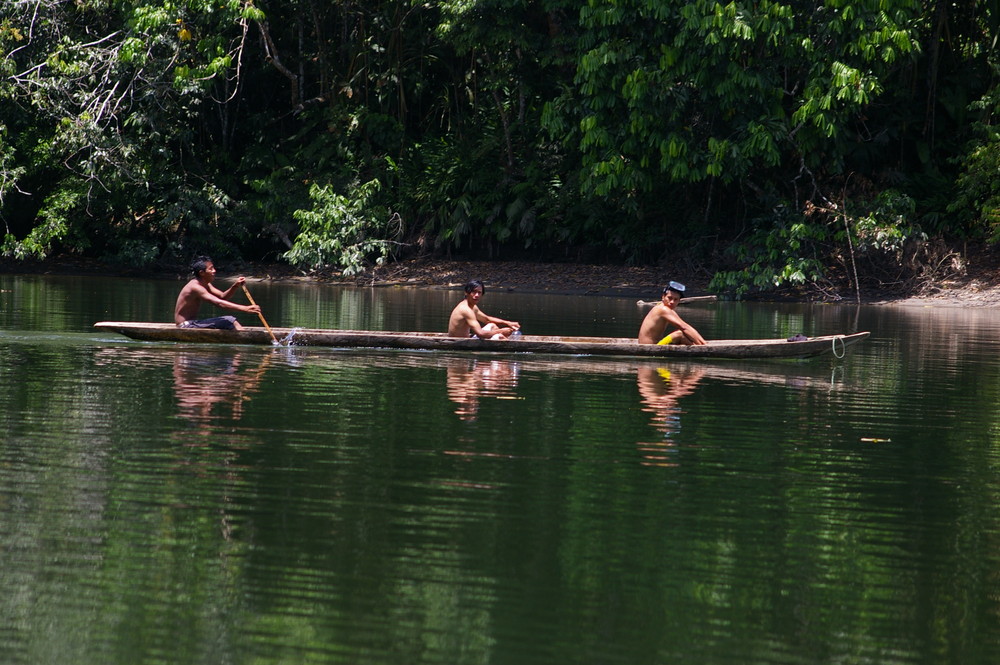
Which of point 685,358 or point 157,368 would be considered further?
point 685,358

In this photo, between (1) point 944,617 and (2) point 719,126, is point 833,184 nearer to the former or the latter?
(2) point 719,126

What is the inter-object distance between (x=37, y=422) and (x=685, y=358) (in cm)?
704

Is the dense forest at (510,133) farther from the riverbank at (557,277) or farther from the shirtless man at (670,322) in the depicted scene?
the shirtless man at (670,322)

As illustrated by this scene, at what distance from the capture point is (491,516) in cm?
660

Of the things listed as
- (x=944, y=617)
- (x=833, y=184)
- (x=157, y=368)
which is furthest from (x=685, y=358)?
(x=833, y=184)

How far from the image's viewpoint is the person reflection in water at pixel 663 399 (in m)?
8.46

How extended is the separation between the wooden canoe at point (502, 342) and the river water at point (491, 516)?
2.75ft

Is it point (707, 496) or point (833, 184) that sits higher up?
point (833, 184)

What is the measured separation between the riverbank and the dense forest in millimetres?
415

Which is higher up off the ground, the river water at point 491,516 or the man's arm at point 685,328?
the man's arm at point 685,328

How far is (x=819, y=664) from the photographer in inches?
187

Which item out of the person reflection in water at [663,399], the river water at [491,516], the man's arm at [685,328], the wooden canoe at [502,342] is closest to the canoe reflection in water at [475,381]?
the river water at [491,516]

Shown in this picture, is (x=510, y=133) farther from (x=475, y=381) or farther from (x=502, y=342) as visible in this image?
(x=475, y=381)

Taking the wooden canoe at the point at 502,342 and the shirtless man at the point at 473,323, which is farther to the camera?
the shirtless man at the point at 473,323
